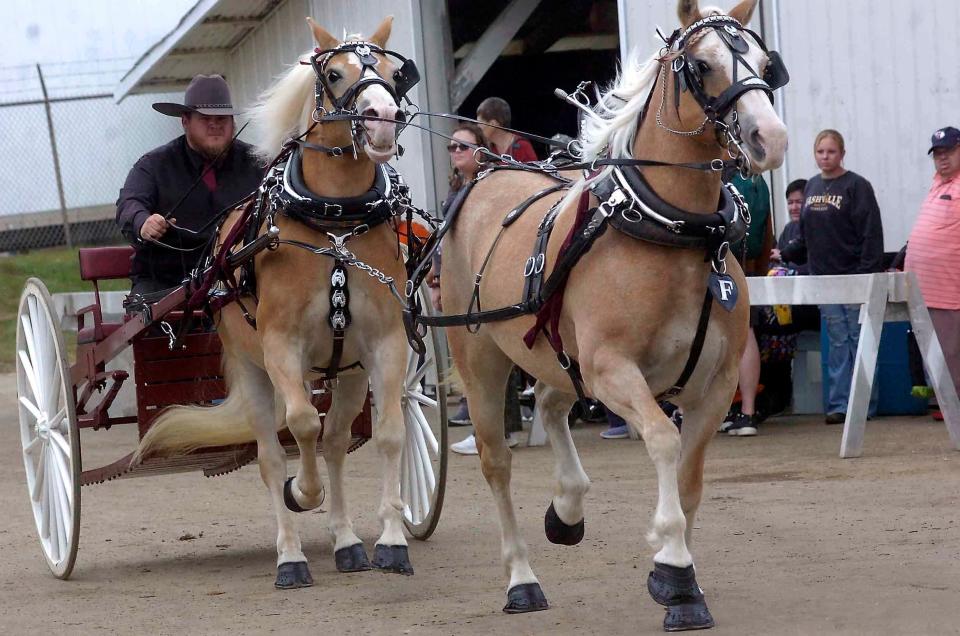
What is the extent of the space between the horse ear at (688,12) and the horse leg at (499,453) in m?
1.62

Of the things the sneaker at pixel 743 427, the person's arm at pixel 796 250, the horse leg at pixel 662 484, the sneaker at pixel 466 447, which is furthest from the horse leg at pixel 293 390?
the person's arm at pixel 796 250

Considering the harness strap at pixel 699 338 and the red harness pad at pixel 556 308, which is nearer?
the harness strap at pixel 699 338

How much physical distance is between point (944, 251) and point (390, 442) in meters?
4.75

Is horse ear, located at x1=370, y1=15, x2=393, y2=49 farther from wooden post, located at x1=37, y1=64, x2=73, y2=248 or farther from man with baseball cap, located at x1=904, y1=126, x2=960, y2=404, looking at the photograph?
wooden post, located at x1=37, y1=64, x2=73, y2=248

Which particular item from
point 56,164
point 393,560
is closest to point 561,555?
point 393,560

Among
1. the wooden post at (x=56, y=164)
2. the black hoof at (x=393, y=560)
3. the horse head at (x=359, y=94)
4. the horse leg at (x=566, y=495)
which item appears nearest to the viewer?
the horse leg at (x=566, y=495)

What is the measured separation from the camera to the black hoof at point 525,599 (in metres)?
5.36

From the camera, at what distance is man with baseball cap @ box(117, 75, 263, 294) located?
7125mm

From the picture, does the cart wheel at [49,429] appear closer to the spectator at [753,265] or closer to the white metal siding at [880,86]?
the spectator at [753,265]

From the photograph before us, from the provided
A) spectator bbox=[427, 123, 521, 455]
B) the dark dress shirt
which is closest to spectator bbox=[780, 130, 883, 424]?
spectator bbox=[427, 123, 521, 455]

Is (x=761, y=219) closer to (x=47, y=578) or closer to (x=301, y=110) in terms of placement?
(x=301, y=110)


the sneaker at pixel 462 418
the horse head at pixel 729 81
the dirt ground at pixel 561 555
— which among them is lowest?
the sneaker at pixel 462 418

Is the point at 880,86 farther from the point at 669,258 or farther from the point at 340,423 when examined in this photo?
the point at 669,258

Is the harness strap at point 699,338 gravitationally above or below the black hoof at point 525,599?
above
